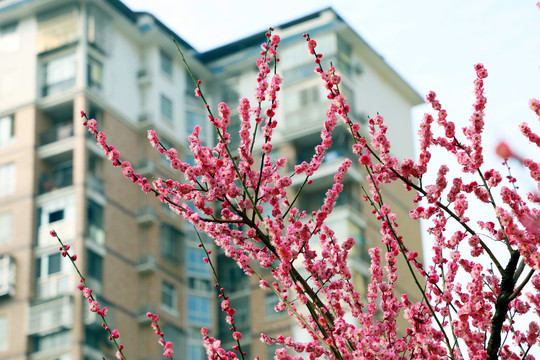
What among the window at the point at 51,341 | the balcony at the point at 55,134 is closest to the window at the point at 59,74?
the balcony at the point at 55,134

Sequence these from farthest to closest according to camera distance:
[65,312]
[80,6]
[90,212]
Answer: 1. [80,6]
2. [90,212]
3. [65,312]

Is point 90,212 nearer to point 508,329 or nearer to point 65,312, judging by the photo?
point 65,312

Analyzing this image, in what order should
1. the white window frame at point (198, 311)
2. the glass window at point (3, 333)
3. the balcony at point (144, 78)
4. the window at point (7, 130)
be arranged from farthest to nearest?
1. the balcony at point (144, 78)
2. the white window frame at point (198, 311)
3. the window at point (7, 130)
4. the glass window at point (3, 333)

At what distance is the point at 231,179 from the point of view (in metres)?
5.93

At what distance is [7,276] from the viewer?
98.9 ft

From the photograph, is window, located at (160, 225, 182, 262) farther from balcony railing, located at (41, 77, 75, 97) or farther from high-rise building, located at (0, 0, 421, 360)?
balcony railing, located at (41, 77, 75, 97)

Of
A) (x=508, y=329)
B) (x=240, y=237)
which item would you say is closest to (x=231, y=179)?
(x=240, y=237)

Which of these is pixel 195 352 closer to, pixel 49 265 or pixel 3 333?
pixel 49 265

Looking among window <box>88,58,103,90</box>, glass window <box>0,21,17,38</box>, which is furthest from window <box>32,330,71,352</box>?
glass window <box>0,21,17,38</box>

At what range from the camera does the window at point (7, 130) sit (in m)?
33.0

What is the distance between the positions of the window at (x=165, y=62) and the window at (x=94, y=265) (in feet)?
30.6

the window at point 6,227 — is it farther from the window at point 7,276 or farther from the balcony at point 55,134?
the balcony at point 55,134

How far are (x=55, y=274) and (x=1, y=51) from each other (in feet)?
31.6

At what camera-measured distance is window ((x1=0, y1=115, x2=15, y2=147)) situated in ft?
108
